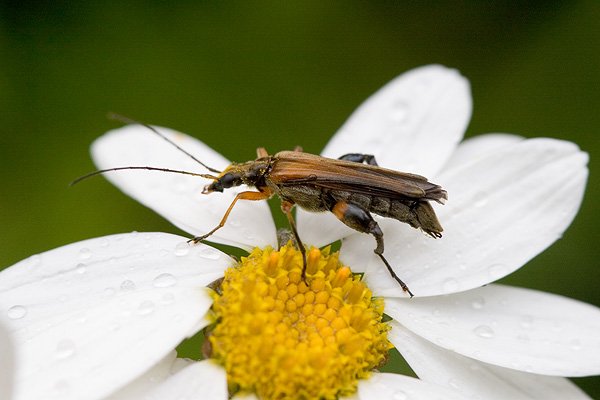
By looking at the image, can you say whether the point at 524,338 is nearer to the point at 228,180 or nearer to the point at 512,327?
the point at 512,327

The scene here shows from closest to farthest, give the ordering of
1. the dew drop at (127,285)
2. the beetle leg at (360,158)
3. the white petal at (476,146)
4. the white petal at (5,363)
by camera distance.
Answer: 1. the white petal at (5,363)
2. the dew drop at (127,285)
3. the beetle leg at (360,158)
4. the white petal at (476,146)

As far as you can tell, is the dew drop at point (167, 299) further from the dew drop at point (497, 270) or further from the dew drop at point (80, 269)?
the dew drop at point (497, 270)

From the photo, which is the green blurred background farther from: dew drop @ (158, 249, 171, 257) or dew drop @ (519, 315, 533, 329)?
dew drop @ (158, 249, 171, 257)

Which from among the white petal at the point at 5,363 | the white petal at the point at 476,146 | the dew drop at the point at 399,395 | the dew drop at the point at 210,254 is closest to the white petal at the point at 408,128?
the white petal at the point at 476,146

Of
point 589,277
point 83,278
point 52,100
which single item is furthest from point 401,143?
point 52,100

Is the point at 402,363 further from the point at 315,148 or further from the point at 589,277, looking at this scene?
the point at 315,148

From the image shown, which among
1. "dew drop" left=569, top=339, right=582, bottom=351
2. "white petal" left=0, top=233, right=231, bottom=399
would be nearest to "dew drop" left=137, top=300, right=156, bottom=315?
"white petal" left=0, top=233, right=231, bottom=399

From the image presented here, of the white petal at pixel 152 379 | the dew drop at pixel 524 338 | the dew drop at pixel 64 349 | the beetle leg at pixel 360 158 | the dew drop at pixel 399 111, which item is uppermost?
the dew drop at pixel 399 111
